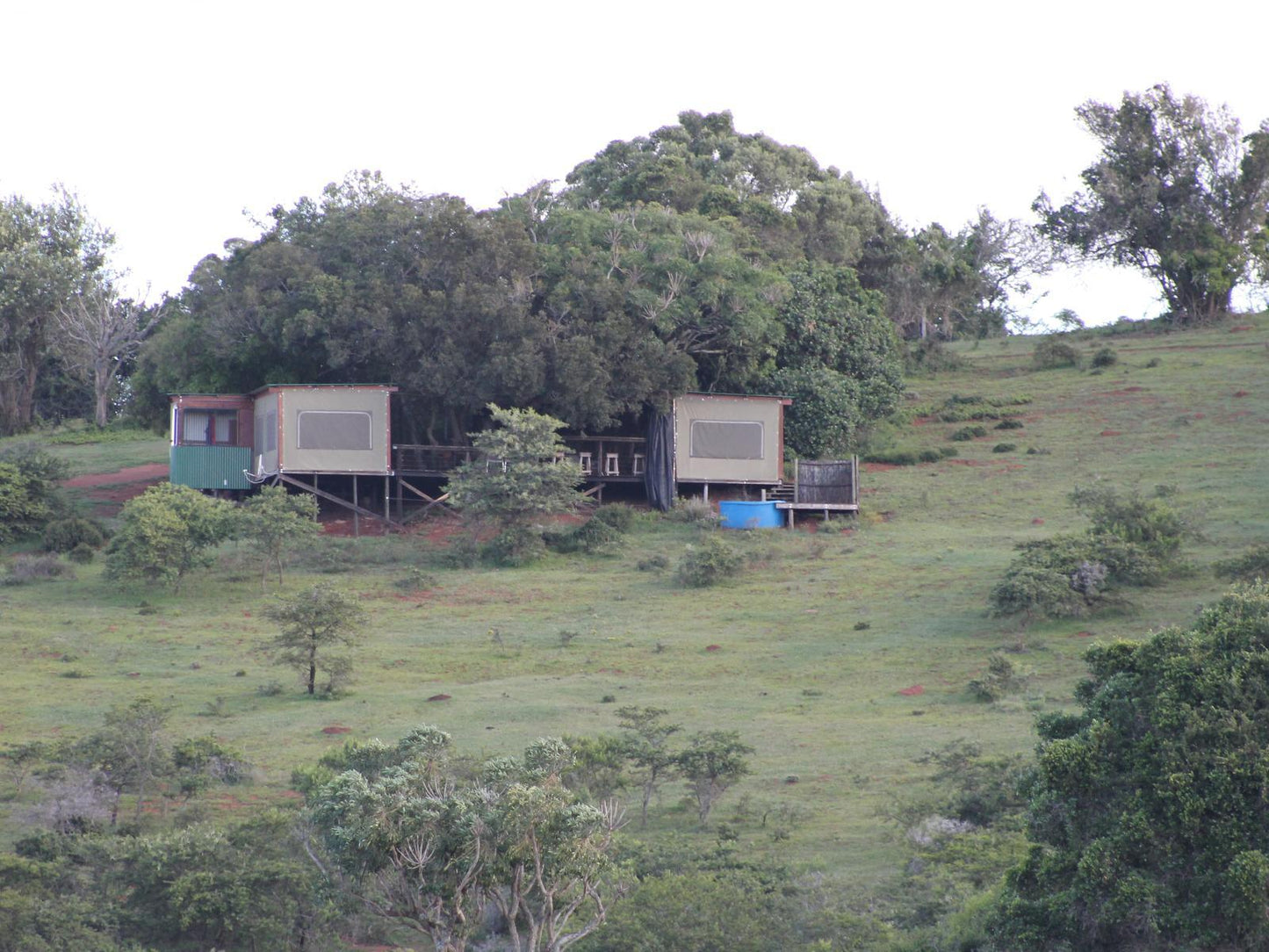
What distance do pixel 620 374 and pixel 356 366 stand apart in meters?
9.27

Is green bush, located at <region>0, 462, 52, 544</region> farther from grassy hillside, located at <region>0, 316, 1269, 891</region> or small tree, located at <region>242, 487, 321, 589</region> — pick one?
small tree, located at <region>242, 487, 321, 589</region>

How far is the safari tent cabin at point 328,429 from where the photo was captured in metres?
48.2

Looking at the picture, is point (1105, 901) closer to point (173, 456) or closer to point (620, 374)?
point (620, 374)

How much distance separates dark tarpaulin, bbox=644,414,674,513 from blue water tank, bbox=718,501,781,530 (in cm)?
290

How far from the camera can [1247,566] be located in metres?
34.8

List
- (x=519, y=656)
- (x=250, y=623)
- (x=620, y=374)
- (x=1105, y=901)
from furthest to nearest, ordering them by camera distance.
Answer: (x=620, y=374)
(x=250, y=623)
(x=519, y=656)
(x=1105, y=901)

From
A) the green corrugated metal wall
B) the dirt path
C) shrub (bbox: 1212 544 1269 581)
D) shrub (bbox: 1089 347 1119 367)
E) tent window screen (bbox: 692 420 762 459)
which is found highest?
shrub (bbox: 1089 347 1119 367)

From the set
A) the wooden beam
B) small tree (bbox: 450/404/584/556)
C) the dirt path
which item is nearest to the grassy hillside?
small tree (bbox: 450/404/584/556)

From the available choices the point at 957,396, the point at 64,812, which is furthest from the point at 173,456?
the point at 957,396

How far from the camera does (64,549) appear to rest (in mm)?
44250

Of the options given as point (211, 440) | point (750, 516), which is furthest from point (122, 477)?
point (750, 516)

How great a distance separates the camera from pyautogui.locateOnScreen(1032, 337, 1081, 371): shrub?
227ft

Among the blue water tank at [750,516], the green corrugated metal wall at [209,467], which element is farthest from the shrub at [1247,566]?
the green corrugated metal wall at [209,467]

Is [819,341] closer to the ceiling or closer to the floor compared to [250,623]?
closer to the ceiling
